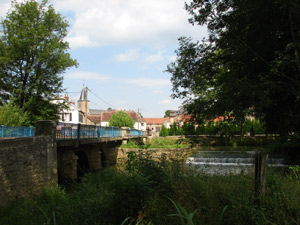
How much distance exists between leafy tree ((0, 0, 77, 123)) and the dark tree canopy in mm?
17014

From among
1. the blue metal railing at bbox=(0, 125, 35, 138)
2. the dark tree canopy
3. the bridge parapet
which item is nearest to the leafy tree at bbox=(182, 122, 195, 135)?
the dark tree canopy

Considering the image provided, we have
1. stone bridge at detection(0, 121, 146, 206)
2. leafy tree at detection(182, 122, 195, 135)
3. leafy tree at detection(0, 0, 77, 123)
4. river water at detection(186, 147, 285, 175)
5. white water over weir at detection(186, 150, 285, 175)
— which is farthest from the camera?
leafy tree at detection(0, 0, 77, 123)

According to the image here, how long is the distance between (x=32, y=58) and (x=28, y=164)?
1877cm

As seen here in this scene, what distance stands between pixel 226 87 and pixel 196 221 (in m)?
5.72

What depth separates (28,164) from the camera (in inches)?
333

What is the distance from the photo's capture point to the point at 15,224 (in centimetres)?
547

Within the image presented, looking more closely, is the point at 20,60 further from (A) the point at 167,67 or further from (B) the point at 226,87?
(B) the point at 226,87

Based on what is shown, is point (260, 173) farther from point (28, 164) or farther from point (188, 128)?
point (28, 164)

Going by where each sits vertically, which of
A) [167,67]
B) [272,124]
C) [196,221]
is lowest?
[196,221]

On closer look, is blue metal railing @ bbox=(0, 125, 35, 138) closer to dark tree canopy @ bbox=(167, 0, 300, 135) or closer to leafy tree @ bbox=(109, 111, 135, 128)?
dark tree canopy @ bbox=(167, 0, 300, 135)

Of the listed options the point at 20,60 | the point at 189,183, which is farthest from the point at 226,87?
the point at 20,60

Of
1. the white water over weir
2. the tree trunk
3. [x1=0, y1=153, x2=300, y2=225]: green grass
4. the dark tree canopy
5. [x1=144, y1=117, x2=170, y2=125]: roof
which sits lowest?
the white water over weir

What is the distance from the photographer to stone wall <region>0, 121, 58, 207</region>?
24.9ft

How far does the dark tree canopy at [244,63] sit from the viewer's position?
844 centimetres
